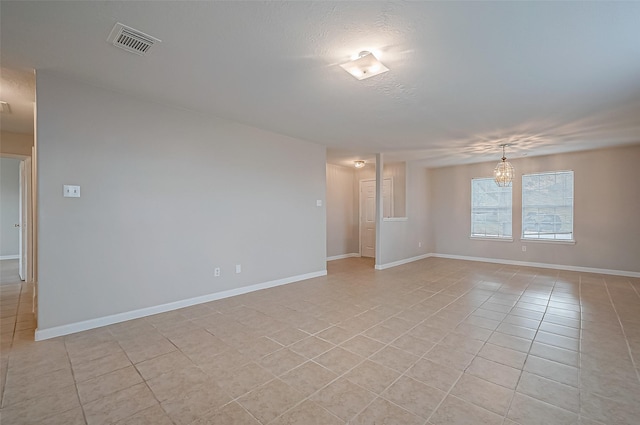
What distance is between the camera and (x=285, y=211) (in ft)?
15.9

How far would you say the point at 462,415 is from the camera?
170cm

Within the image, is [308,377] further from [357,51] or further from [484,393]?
[357,51]

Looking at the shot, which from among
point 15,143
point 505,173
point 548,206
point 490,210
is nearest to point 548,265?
point 548,206

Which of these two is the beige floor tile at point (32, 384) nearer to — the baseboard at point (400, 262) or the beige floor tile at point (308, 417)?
the beige floor tile at point (308, 417)

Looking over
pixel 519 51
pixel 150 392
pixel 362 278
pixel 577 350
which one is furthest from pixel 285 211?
pixel 577 350

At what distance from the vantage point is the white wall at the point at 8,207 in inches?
281

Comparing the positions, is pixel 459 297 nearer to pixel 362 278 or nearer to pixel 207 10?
pixel 362 278

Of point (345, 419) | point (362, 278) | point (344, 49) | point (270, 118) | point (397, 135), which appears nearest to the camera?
point (345, 419)

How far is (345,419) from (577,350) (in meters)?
2.33

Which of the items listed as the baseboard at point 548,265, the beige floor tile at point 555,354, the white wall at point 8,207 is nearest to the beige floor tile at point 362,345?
the beige floor tile at point 555,354

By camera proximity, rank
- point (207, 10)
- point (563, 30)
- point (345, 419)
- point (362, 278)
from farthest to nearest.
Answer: point (362, 278)
point (563, 30)
point (207, 10)
point (345, 419)

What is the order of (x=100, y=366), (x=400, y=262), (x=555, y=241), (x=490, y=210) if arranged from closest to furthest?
(x=100, y=366)
(x=555, y=241)
(x=400, y=262)
(x=490, y=210)

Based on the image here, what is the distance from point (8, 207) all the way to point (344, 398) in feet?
32.3

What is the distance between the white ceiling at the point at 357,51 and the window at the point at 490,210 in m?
3.06
